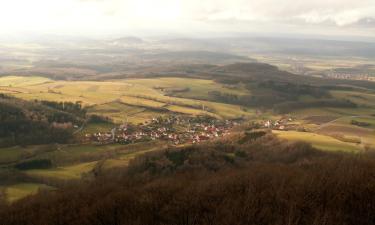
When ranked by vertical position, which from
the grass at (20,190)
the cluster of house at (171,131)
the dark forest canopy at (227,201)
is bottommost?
the grass at (20,190)

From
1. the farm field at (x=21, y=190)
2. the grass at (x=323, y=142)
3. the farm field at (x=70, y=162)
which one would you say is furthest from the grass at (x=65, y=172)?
the grass at (x=323, y=142)

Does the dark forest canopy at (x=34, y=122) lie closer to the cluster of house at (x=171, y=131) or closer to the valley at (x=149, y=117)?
the valley at (x=149, y=117)

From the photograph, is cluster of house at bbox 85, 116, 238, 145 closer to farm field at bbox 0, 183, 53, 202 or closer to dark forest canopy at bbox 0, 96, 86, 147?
dark forest canopy at bbox 0, 96, 86, 147

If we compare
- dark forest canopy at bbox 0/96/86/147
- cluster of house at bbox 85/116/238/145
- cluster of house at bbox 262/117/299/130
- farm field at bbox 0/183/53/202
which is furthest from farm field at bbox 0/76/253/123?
farm field at bbox 0/183/53/202

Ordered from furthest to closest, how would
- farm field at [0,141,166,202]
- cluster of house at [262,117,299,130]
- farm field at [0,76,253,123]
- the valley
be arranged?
farm field at [0,76,253,123]
cluster of house at [262,117,299,130]
the valley
farm field at [0,141,166,202]

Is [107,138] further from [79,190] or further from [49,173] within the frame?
[79,190]

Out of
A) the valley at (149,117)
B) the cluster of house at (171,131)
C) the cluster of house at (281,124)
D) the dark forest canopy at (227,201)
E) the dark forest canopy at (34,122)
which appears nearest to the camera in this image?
the dark forest canopy at (227,201)
